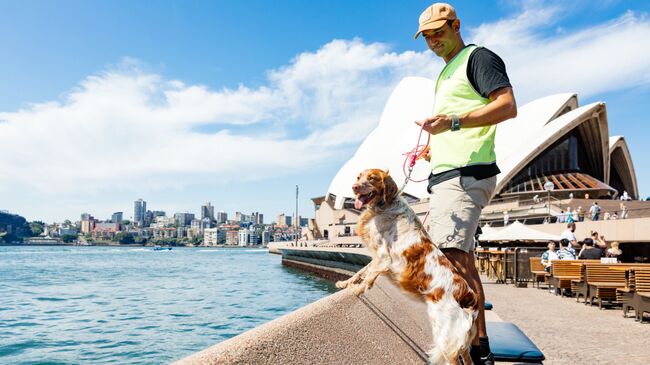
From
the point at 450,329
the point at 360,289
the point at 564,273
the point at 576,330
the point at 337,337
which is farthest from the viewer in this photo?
the point at 564,273

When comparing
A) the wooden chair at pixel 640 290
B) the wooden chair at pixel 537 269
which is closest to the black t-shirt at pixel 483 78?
the wooden chair at pixel 640 290

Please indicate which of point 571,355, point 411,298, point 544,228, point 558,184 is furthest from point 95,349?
Result: point 558,184

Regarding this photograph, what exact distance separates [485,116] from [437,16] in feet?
2.13

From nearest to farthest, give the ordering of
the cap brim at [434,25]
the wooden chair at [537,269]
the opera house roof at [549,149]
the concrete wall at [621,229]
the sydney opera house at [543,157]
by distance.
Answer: the cap brim at [434,25], the wooden chair at [537,269], the concrete wall at [621,229], the sydney opera house at [543,157], the opera house roof at [549,149]

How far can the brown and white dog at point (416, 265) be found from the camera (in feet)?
7.43

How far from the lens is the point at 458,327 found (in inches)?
88.7

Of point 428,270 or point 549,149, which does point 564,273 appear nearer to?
point 428,270

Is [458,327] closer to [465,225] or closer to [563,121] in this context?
[465,225]

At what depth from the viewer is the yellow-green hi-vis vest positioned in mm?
2711

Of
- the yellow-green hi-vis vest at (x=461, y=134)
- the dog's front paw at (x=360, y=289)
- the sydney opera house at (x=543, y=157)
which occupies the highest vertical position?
the sydney opera house at (x=543, y=157)

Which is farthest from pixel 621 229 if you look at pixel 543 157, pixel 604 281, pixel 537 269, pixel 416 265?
pixel 543 157

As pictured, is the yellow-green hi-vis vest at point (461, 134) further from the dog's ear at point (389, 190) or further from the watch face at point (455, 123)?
the dog's ear at point (389, 190)

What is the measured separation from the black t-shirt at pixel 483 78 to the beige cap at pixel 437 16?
247 millimetres

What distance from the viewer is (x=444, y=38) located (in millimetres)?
2863
